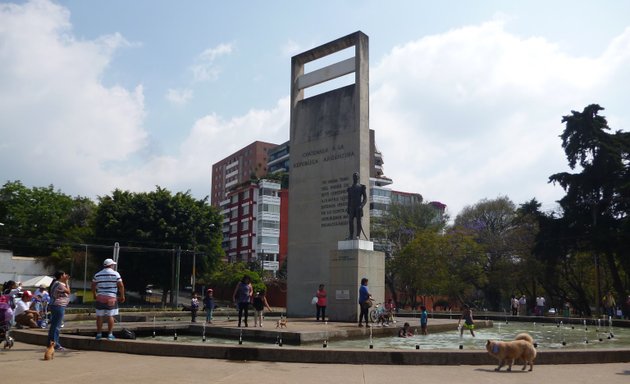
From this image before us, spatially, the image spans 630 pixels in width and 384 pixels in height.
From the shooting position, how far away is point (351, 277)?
776 inches

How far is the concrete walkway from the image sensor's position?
7.82m

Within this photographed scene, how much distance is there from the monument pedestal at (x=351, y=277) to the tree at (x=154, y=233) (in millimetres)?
29022

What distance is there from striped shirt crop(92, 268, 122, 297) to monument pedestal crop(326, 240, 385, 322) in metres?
10.2

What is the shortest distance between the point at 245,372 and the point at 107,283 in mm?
3847

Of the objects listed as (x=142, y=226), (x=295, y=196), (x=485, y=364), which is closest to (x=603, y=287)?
(x=295, y=196)

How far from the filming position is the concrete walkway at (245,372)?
7.82 meters

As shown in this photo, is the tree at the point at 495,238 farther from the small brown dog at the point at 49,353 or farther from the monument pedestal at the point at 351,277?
the small brown dog at the point at 49,353

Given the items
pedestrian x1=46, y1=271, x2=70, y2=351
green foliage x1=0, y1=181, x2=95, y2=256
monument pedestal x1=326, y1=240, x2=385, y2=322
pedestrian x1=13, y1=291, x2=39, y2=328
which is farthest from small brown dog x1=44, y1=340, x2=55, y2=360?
green foliage x1=0, y1=181, x2=95, y2=256

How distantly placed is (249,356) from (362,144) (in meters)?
15.7

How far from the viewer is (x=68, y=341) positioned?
1130 centimetres

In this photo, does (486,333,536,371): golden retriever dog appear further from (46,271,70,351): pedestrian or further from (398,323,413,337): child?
(46,271,70,351): pedestrian

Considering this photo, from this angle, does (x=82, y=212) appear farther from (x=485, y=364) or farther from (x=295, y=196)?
(x=485, y=364)

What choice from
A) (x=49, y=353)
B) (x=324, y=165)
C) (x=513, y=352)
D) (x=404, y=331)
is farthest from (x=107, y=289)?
(x=324, y=165)

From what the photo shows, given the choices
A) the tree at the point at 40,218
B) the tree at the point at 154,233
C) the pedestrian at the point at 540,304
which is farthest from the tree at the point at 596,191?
the tree at the point at 40,218
